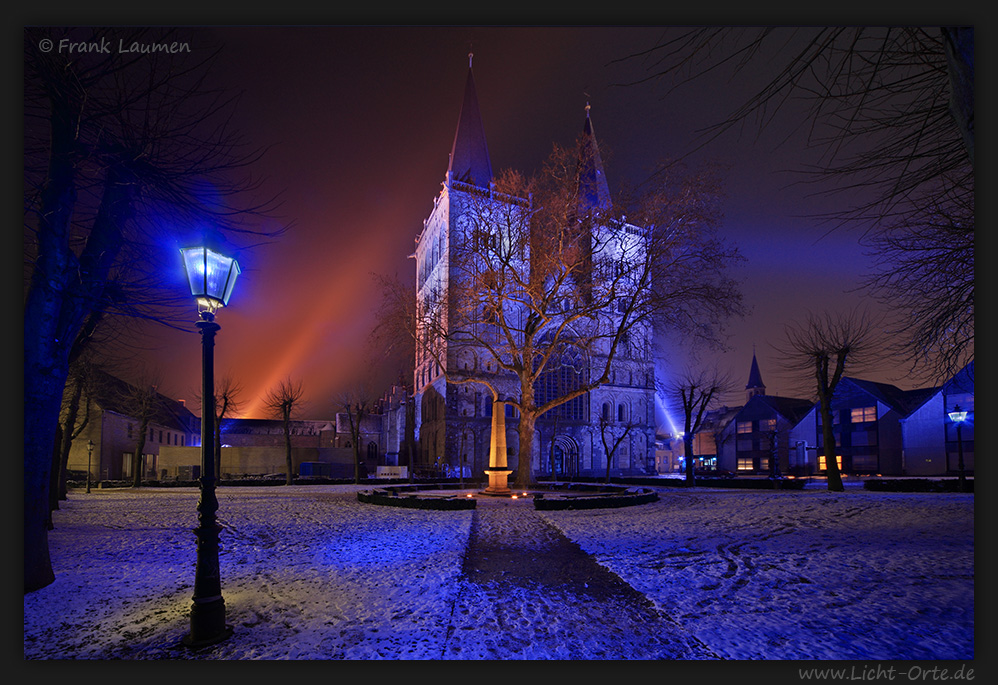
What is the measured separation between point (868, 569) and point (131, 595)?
8844 mm

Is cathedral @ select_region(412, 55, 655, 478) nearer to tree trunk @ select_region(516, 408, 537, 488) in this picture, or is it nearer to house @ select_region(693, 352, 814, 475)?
house @ select_region(693, 352, 814, 475)

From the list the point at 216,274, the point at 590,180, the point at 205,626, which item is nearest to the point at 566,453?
the point at 590,180

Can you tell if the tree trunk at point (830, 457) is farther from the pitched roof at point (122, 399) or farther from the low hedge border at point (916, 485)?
the pitched roof at point (122, 399)

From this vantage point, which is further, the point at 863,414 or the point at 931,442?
the point at 863,414

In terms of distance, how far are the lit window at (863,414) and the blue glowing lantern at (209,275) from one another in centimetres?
5184

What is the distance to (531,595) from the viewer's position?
626cm

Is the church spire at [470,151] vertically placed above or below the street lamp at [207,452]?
above

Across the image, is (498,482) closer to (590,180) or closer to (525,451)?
(525,451)

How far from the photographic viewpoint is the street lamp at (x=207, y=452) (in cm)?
487

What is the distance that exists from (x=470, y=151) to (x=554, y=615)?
2040 inches

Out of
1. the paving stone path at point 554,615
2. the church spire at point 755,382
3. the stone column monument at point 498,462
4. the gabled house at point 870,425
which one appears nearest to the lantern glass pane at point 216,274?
the paving stone path at point 554,615

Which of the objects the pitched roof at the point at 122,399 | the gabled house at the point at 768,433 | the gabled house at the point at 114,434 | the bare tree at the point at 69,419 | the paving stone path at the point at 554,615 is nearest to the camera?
the paving stone path at the point at 554,615

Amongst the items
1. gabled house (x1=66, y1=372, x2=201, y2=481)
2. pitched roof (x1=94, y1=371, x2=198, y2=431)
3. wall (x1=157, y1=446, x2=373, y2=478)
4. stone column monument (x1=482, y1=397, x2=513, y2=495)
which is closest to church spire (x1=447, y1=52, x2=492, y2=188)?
wall (x1=157, y1=446, x2=373, y2=478)

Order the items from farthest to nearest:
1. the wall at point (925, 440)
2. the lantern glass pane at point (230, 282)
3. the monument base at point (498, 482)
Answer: the wall at point (925, 440) < the monument base at point (498, 482) < the lantern glass pane at point (230, 282)
